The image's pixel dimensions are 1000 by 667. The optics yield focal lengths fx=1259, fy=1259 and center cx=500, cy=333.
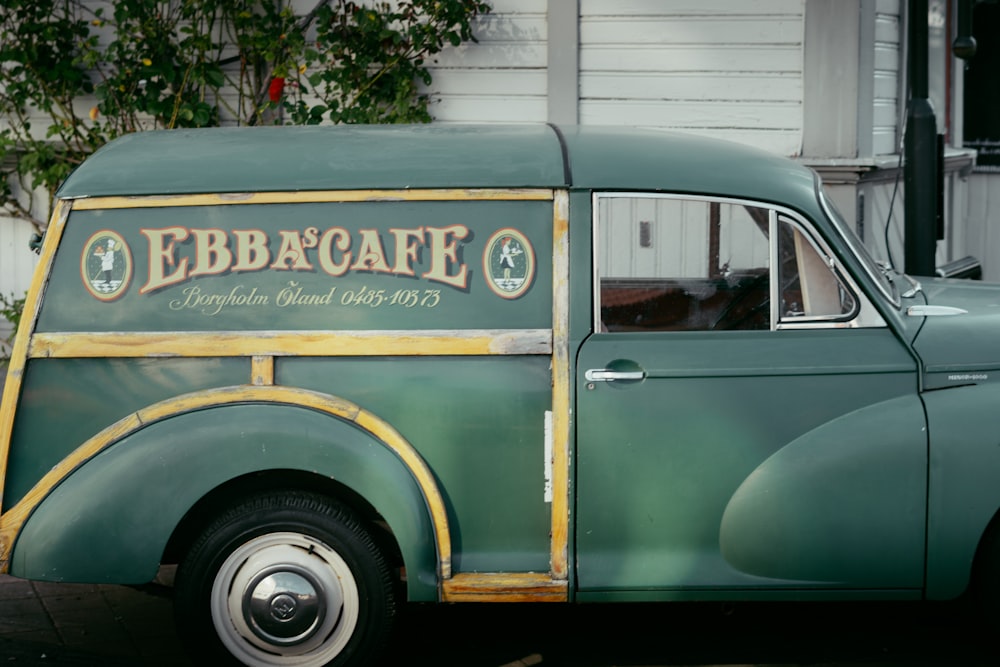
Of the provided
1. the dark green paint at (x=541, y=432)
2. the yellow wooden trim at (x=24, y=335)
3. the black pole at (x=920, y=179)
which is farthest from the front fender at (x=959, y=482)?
the black pole at (x=920, y=179)

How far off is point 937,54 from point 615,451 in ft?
25.1

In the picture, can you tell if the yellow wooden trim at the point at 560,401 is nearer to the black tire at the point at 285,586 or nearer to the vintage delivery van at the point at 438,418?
the vintage delivery van at the point at 438,418

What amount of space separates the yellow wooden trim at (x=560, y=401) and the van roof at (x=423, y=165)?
240 mm

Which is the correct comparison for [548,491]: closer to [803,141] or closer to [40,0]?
[803,141]

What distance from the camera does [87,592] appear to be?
523cm

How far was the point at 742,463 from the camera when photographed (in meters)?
4.12

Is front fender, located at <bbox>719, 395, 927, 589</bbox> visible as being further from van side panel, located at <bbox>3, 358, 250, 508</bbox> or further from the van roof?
van side panel, located at <bbox>3, 358, 250, 508</bbox>

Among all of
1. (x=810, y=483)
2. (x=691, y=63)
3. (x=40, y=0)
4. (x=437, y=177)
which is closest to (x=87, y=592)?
(x=437, y=177)

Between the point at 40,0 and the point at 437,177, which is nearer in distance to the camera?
the point at 437,177

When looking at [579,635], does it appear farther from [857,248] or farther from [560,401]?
[857,248]

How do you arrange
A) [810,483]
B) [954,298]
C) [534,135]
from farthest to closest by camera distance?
[954,298] → [534,135] → [810,483]

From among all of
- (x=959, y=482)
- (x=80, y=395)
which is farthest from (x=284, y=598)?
(x=959, y=482)

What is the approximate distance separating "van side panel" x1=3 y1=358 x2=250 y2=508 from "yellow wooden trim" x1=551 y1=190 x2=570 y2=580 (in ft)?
3.34

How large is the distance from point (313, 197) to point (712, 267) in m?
1.38
